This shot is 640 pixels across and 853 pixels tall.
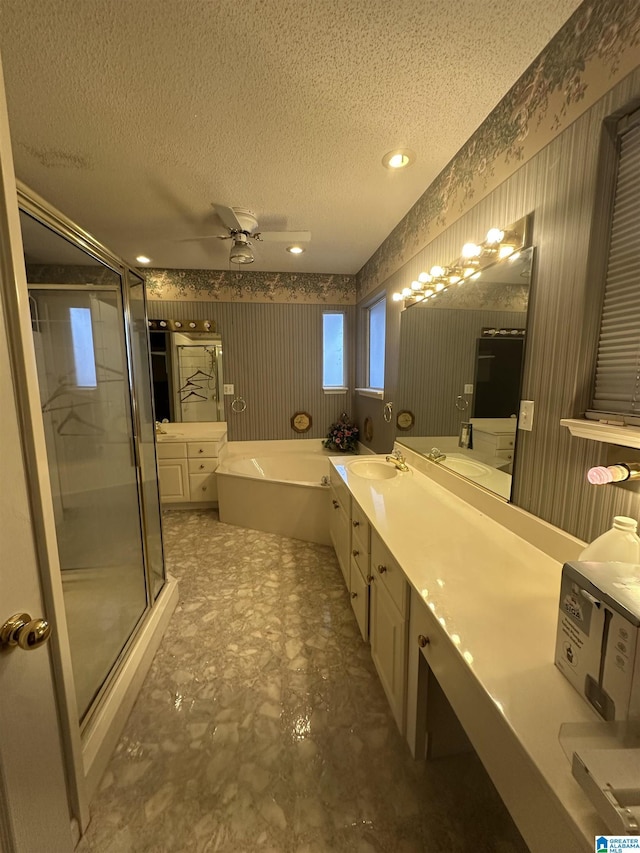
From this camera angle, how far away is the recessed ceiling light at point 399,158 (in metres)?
1.67

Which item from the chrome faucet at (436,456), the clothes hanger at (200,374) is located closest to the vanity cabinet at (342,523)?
the chrome faucet at (436,456)

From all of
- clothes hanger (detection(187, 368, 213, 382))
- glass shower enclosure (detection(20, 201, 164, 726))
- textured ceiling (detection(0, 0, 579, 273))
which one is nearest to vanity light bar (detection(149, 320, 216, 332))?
clothes hanger (detection(187, 368, 213, 382))

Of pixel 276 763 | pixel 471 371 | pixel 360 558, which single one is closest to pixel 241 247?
pixel 471 371

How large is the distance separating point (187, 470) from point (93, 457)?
5.45ft

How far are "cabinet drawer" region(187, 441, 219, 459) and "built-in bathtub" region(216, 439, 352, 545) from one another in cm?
17

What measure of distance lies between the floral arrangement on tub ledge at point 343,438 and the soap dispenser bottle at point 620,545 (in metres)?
2.92

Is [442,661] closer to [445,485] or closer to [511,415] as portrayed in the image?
[511,415]

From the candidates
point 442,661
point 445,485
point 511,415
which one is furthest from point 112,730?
point 511,415

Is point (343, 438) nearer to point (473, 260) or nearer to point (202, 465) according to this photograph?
point (202, 465)

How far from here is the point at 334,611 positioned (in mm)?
1971

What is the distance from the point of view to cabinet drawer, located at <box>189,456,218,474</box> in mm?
3338

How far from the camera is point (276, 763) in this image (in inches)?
47.1

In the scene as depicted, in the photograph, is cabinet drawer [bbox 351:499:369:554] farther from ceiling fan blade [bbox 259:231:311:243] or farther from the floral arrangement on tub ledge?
the floral arrangement on tub ledge

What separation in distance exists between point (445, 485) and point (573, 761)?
4.63ft
